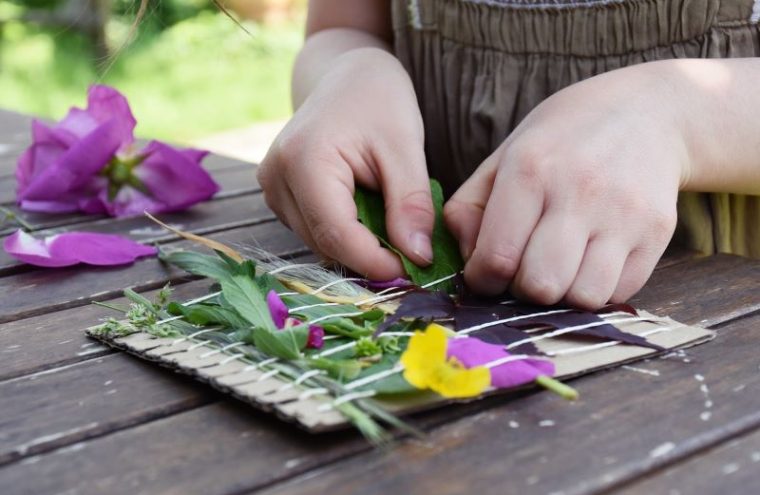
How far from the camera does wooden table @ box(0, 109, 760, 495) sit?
50 centimetres

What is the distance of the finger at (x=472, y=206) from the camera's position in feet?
2.60

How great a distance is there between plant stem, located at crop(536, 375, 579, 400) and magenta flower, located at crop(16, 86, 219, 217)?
675 millimetres

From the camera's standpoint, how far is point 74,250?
0.96 meters

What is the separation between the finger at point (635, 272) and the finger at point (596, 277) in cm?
2

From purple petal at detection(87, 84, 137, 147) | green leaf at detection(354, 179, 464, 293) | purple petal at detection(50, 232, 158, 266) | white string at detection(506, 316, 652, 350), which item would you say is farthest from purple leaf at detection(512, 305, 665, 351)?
purple petal at detection(87, 84, 137, 147)

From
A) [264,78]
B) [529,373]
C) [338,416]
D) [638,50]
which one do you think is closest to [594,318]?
[529,373]

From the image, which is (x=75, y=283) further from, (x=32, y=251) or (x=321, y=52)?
(x=321, y=52)

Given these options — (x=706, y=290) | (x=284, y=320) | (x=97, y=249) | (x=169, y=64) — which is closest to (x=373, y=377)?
(x=284, y=320)

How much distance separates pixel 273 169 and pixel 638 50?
40 centimetres

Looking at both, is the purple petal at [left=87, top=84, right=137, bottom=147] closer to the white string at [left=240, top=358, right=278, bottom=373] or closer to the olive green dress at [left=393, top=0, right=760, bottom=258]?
the olive green dress at [left=393, top=0, right=760, bottom=258]

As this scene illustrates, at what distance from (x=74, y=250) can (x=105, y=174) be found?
0.24 m

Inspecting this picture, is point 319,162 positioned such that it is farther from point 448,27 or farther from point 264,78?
point 264,78

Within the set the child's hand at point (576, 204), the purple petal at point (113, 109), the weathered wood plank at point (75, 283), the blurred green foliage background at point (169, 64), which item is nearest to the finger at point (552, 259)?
the child's hand at point (576, 204)

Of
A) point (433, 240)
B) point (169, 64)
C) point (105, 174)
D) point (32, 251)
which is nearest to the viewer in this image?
point (433, 240)
